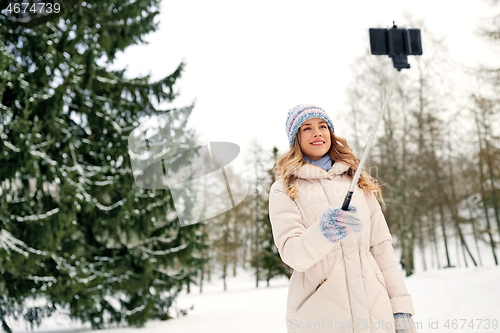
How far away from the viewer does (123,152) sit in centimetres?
763

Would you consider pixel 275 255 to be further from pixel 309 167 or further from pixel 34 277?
pixel 309 167

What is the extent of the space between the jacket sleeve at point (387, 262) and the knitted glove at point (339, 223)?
534mm

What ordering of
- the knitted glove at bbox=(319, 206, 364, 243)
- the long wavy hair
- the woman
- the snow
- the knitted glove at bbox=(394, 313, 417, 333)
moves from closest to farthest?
1. the knitted glove at bbox=(319, 206, 364, 243)
2. the woman
3. the knitted glove at bbox=(394, 313, 417, 333)
4. the long wavy hair
5. the snow

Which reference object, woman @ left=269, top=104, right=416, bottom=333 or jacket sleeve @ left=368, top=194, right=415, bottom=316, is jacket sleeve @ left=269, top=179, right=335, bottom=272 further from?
A: jacket sleeve @ left=368, top=194, right=415, bottom=316

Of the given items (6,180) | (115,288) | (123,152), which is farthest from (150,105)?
(115,288)

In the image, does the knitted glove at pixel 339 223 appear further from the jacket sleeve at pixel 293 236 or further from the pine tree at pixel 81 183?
the pine tree at pixel 81 183

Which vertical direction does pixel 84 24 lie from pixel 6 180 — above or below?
above

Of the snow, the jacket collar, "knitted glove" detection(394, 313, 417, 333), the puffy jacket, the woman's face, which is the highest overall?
the woman's face

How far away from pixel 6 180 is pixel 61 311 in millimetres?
2861

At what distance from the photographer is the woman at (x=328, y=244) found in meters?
1.46

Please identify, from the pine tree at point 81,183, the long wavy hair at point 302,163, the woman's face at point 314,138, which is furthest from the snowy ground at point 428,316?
the woman's face at point 314,138

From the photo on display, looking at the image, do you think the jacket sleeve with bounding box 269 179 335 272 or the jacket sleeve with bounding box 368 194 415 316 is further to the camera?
the jacket sleeve with bounding box 368 194 415 316

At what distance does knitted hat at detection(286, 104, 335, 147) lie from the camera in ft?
6.08
